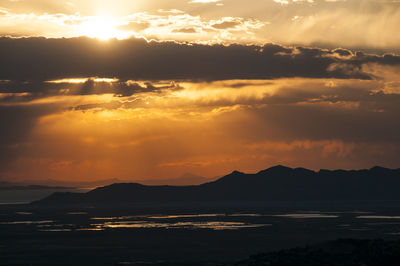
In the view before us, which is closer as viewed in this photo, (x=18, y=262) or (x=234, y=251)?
(x=18, y=262)

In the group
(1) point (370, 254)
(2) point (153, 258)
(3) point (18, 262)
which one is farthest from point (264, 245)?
(3) point (18, 262)

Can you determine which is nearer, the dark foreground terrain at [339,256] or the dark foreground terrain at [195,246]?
the dark foreground terrain at [339,256]

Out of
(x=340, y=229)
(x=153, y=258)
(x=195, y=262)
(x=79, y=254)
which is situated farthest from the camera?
(x=340, y=229)

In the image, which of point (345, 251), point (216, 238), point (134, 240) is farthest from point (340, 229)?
point (345, 251)

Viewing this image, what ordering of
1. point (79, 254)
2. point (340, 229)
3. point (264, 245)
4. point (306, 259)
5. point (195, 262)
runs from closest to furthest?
point (306, 259) → point (195, 262) → point (79, 254) → point (264, 245) → point (340, 229)

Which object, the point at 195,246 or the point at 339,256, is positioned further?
the point at 195,246

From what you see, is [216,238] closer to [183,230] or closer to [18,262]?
[183,230]

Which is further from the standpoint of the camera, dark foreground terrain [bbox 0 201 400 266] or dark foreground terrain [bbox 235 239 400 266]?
dark foreground terrain [bbox 0 201 400 266]

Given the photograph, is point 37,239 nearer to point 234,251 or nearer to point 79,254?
point 79,254

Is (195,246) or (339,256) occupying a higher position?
(195,246)
